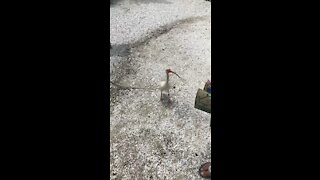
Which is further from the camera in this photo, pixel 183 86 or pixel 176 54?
pixel 176 54

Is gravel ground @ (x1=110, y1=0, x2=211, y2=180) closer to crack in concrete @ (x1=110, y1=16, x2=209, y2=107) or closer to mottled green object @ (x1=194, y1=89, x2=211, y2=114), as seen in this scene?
crack in concrete @ (x1=110, y1=16, x2=209, y2=107)

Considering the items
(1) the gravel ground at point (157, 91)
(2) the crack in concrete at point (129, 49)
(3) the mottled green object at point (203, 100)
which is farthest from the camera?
(2) the crack in concrete at point (129, 49)

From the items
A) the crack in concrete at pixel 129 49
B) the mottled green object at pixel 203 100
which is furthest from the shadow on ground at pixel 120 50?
the mottled green object at pixel 203 100

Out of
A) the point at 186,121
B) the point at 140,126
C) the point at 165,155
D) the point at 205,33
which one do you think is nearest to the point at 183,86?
the point at 186,121

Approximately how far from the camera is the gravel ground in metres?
7.36

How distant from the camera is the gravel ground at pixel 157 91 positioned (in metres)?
7.36

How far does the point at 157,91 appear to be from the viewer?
977cm

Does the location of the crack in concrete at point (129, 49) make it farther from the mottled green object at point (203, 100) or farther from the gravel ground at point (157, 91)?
the mottled green object at point (203, 100)
